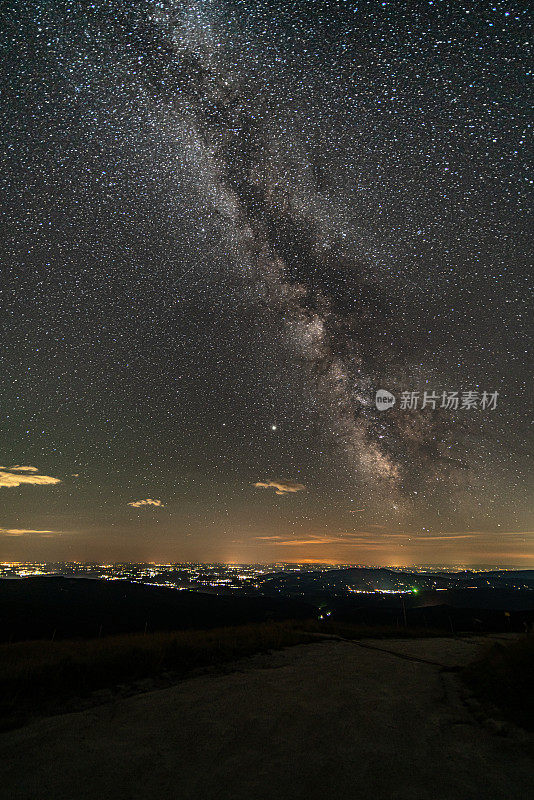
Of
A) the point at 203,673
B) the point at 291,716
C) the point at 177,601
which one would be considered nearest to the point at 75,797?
the point at 291,716

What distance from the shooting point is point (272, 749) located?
4.74m

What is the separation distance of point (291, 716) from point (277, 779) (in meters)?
2.20

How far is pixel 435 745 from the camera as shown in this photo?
4.83 meters

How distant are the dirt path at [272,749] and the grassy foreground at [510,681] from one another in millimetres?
559

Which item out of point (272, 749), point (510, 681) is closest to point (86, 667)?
point (272, 749)

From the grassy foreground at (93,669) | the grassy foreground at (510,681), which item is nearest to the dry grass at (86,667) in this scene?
the grassy foreground at (93,669)

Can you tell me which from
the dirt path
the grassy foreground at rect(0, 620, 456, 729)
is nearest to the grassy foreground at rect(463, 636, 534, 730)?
the dirt path

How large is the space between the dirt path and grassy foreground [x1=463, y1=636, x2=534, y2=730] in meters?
0.56

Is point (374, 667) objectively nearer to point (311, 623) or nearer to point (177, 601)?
point (311, 623)

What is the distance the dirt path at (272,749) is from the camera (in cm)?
386

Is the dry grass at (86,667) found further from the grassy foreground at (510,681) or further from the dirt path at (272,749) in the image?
the grassy foreground at (510,681)

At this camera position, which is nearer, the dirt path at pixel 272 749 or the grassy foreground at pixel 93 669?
the dirt path at pixel 272 749

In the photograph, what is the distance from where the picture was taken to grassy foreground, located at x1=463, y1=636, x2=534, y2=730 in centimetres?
581

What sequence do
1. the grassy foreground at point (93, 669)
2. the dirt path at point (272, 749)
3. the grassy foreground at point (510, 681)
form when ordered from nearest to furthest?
the dirt path at point (272, 749), the grassy foreground at point (510, 681), the grassy foreground at point (93, 669)
